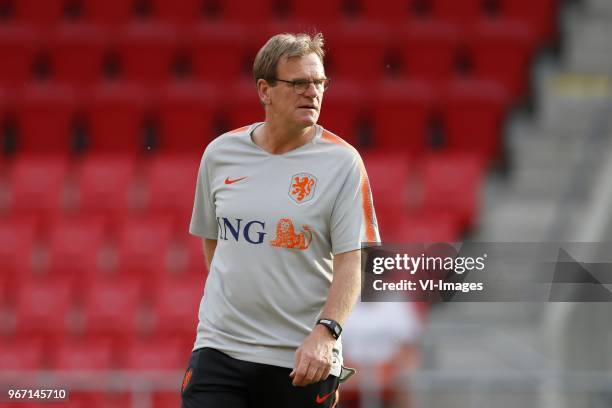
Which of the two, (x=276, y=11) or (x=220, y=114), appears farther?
(x=276, y=11)

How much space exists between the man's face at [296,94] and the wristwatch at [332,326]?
0.53 meters

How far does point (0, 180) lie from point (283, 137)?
703 cm

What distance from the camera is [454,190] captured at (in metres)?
9.45

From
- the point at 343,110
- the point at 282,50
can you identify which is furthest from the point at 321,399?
the point at 343,110

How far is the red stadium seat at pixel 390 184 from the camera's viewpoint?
938 cm

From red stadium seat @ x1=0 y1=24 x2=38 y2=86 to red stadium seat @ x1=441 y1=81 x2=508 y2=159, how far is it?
3.58 meters

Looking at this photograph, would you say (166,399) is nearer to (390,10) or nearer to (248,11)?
(248,11)

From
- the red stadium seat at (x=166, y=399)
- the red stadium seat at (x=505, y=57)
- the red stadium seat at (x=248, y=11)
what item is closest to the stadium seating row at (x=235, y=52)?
the red stadium seat at (x=505, y=57)

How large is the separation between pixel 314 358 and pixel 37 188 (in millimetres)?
7114

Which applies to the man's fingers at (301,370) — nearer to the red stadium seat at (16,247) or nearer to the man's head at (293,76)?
the man's head at (293,76)

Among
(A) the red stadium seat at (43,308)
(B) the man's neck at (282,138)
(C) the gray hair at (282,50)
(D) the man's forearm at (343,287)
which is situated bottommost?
(A) the red stadium seat at (43,308)

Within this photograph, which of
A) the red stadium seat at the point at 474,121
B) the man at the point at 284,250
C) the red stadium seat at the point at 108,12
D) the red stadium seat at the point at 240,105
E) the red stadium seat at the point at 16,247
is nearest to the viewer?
the man at the point at 284,250

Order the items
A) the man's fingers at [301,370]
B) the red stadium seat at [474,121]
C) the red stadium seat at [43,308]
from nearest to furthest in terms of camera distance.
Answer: the man's fingers at [301,370]
the red stadium seat at [43,308]
the red stadium seat at [474,121]

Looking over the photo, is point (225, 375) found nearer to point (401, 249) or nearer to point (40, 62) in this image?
point (401, 249)
